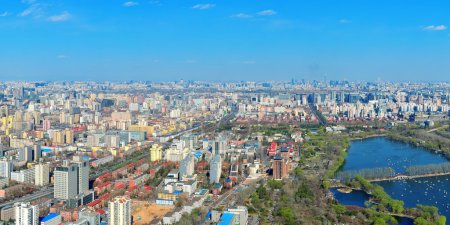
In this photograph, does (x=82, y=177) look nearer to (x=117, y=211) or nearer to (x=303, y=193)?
(x=117, y=211)

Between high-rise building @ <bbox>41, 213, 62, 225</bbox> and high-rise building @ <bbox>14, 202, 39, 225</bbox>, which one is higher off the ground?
high-rise building @ <bbox>14, 202, 39, 225</bbox>

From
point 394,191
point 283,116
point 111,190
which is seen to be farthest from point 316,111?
point 111,190

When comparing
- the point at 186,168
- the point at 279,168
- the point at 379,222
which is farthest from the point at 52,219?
the point at 279,168

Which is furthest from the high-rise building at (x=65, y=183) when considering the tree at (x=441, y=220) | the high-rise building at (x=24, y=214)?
the tree at (x=441, y=220)

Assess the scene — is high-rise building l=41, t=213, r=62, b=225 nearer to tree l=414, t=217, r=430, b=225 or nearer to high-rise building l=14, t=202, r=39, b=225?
high-rise building l=14, t=202, r=39, b=225

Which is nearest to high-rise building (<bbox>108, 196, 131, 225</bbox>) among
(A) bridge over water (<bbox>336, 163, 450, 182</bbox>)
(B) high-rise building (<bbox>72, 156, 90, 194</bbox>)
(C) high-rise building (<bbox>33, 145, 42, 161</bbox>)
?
(B) high-rise building (<bbox>72, 156, 90, 194</bbox>)

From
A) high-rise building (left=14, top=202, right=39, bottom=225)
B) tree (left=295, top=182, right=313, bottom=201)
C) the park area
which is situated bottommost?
the park area
